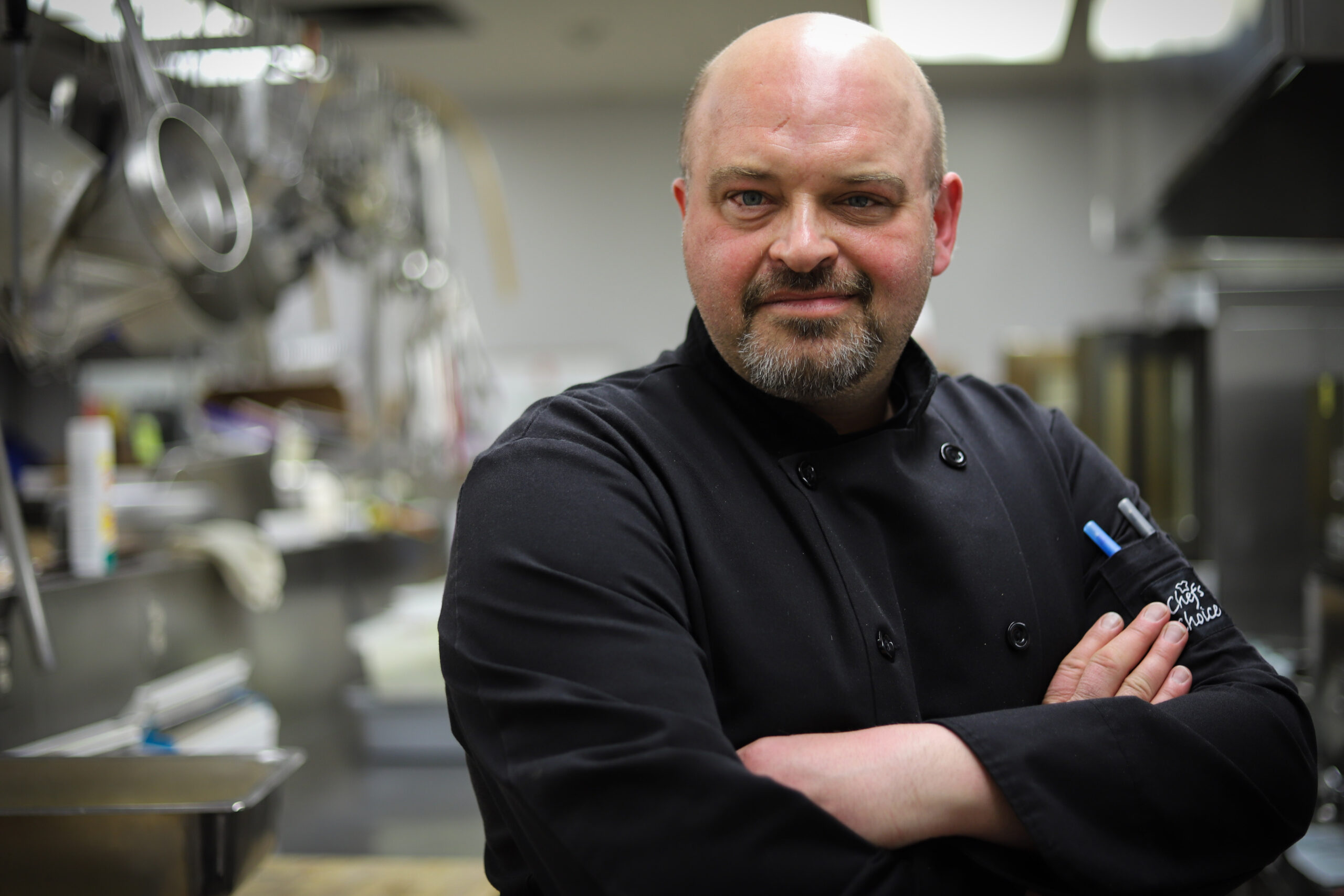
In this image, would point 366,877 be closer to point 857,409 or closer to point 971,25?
point 857,409

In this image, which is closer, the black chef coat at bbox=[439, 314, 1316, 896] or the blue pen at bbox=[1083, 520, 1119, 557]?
the black chef coat at bbox=[439, 314, 1316, 896]

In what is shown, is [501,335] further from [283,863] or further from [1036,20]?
[283,863]

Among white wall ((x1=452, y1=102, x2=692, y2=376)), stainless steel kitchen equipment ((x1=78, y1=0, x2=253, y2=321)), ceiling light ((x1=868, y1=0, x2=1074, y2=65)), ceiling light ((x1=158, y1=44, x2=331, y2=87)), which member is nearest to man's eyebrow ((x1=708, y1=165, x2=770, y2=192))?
stainless steel kitchen equipment ((x1=78, y1=0, x2=253, y2=321))

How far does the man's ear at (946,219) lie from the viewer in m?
1.01

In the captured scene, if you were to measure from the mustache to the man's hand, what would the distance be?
14.4 inches

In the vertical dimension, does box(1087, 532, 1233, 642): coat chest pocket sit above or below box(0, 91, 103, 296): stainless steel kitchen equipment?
below

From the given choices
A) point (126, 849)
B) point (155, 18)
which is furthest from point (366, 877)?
point (155, 18)

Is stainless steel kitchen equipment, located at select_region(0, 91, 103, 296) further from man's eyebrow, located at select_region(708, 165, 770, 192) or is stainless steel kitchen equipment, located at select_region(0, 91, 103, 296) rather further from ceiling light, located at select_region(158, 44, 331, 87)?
man's eyebrow, located at select_region(708, 165, 770, 192)

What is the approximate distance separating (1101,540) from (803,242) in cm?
41

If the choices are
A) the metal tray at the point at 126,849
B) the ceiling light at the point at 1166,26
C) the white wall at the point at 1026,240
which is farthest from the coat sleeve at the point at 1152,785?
the white wall at the point at 1026,240

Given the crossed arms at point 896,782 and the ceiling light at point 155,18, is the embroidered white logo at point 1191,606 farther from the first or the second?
the ceiling light at point 155,18

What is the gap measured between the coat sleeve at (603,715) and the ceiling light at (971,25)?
1.46 meters

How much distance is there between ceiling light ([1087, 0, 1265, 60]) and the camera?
1.50m

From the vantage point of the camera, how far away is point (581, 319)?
6.23m
